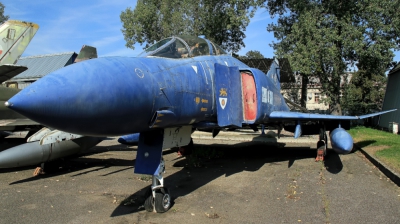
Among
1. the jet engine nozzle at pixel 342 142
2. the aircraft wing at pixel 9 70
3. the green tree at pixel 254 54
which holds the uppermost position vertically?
the green tree at pixel 254 54

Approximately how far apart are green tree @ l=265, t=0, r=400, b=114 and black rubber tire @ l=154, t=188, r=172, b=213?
50.6 ft

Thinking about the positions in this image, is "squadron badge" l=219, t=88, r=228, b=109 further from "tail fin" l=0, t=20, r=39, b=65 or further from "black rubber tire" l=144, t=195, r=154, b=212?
"tail fin" l=0, t=20, r=39, b=65

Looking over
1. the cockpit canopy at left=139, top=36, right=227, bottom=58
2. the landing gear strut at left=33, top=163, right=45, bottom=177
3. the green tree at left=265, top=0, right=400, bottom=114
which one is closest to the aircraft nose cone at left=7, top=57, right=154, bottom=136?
the cockpit canopy at left=139, top=36, right=227, bottom=58

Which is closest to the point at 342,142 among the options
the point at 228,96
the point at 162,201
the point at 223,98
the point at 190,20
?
the point at 228,96

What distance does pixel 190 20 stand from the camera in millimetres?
25953

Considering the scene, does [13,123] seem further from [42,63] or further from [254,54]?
[254,54]

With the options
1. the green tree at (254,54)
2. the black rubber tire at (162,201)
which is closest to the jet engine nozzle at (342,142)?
the black rubber tire at (162,201)

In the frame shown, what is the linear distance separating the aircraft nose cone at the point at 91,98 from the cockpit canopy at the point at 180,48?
1.17 metres

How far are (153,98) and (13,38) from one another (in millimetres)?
10777

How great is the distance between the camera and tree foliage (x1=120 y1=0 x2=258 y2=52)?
22.6 m

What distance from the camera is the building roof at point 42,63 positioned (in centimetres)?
3119

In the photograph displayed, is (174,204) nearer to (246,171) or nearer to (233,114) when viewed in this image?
(233,114)

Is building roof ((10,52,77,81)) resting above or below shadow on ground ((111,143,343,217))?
above

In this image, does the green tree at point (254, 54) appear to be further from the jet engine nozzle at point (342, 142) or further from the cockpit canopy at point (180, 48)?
the cockpit canopy at point (180, 48)
